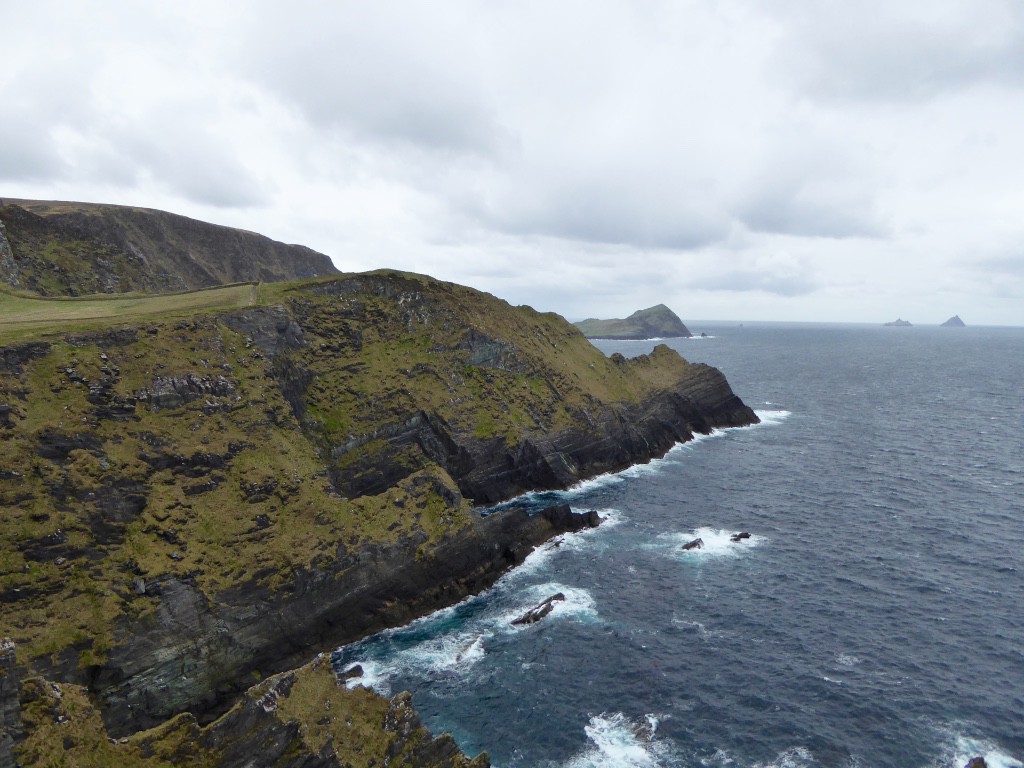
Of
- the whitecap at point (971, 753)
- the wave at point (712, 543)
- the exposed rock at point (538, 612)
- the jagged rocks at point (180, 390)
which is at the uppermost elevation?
the jagged rocks at point (180, 390)

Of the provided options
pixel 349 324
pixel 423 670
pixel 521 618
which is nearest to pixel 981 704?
pixel 521 618

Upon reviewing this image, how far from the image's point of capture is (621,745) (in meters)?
37.5

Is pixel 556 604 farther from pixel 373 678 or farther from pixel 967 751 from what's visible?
pixel 967 751

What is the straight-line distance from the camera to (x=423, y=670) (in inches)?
1820

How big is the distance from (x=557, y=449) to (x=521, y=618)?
127 feet

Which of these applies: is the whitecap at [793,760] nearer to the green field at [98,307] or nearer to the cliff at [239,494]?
the cliff at [239,494]

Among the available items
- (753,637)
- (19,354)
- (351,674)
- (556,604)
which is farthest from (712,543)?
(19,354)

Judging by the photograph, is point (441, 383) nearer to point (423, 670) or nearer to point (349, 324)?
point (349, 324)

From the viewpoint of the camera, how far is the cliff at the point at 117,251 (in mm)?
91062

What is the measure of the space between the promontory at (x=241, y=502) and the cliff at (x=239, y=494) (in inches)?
7.2

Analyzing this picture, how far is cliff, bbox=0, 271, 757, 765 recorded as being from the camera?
1551 inches

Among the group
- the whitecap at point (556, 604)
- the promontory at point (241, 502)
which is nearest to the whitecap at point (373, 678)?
the promontory at point (241, 502)

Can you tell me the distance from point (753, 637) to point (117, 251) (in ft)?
391

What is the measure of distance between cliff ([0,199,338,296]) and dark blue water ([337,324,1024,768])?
8252 cm
